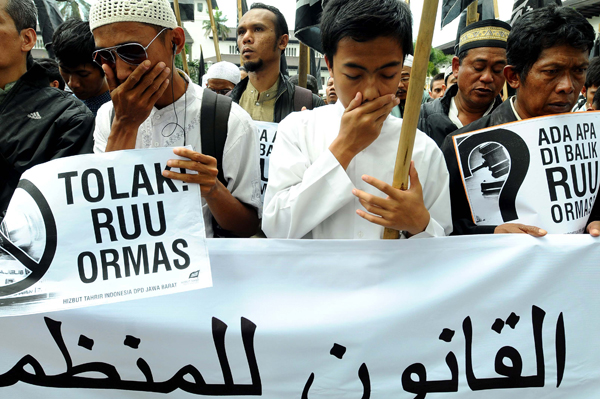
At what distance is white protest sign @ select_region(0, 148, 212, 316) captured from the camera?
4.99ft

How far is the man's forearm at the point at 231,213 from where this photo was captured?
1788mm

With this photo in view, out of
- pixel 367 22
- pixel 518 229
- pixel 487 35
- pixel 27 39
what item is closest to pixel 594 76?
pixel 487 35

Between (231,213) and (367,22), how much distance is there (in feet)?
2.74

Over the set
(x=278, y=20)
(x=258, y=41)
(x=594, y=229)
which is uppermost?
(x=278, y=20)

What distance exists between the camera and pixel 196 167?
159 centimetres

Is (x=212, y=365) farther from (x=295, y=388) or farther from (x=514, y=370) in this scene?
(x=514, y=370)

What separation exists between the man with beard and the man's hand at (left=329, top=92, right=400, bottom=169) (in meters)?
2.11

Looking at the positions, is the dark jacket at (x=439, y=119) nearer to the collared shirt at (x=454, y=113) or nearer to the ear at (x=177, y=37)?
the collared shirt at (x=454, y=113)

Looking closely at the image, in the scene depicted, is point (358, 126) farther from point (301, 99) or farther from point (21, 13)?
point (301, 99)

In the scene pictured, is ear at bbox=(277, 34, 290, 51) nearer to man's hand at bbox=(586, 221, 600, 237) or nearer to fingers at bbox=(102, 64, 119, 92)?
fingers at bbox=(102, 64, 119, 92)

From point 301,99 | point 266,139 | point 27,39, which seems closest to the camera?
point 27,39

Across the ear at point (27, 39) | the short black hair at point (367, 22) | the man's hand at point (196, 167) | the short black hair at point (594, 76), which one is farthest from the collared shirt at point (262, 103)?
the short black hair at point (594, 76)

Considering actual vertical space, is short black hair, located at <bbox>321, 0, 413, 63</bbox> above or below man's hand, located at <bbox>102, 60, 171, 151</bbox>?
above

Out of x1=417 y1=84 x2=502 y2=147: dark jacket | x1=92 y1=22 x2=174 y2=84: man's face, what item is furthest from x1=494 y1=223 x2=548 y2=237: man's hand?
x1=92 y1=22 x2=174 y2=84: man's face
